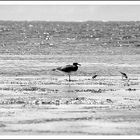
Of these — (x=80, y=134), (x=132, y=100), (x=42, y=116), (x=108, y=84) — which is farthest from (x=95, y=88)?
(x=80, y=134)

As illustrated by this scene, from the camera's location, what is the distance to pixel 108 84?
24.2 meters

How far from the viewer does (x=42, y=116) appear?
15.8 m

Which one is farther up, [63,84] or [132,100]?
[63,84]

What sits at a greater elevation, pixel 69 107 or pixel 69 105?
pixel 69 105

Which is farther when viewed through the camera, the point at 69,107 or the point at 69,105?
the point at 69,105

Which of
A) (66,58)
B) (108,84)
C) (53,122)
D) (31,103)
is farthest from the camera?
(66,58)

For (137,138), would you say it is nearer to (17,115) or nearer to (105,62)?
(17,115)

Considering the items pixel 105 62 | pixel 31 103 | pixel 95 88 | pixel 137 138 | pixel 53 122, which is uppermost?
pixel 105 62

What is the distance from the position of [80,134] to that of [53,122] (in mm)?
1540

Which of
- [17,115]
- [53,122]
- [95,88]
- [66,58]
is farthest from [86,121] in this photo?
[66,58]

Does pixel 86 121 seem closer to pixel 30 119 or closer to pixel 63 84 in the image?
pixel 30 119

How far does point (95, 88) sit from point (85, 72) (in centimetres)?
745

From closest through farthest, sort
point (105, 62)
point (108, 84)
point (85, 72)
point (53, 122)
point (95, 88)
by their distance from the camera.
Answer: point (53, 122) → point (95, 88) → point (108, 84) → point (85, 72) → point (105, 62)

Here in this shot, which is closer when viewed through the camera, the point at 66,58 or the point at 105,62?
the point at 105,62
